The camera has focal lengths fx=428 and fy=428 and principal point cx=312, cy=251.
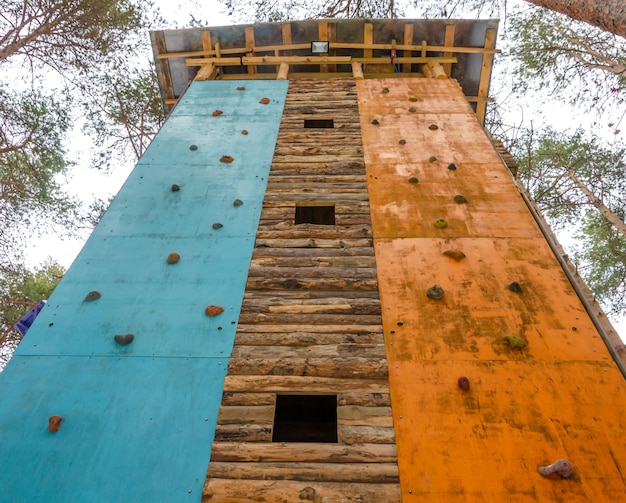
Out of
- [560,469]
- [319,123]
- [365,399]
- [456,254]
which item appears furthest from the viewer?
[319,123]

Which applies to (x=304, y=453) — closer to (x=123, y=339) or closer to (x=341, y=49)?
(x=123, y=339)

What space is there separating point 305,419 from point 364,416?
4.32 ft

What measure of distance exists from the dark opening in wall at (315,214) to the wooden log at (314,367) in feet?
8.63

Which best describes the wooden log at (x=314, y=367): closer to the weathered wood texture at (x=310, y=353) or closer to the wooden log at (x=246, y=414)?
the weathered wood texture at (x=310, y=353)

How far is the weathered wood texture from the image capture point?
310cm

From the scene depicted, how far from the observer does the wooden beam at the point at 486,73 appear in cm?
915

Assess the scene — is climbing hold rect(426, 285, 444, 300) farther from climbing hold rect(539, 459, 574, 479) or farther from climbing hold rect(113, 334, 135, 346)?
climbing hold rect(113, 334, 135, 346)

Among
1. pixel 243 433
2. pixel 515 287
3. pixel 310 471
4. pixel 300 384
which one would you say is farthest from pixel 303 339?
pixel 515 287

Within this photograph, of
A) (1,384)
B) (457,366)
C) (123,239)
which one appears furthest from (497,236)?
(1,384)

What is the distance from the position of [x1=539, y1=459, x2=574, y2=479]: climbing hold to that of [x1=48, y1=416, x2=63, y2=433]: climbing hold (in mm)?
3649

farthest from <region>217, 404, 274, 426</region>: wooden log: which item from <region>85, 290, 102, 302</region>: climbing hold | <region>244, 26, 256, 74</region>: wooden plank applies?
<region>244, 26, 256, 74</region>: wooden plank

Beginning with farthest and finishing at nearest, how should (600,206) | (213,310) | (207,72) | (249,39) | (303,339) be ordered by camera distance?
(600,206), (249,39), (207,72), (213,310), (303,339)

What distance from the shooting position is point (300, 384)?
3727 millimetres

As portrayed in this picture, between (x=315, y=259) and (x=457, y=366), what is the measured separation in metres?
1.93
